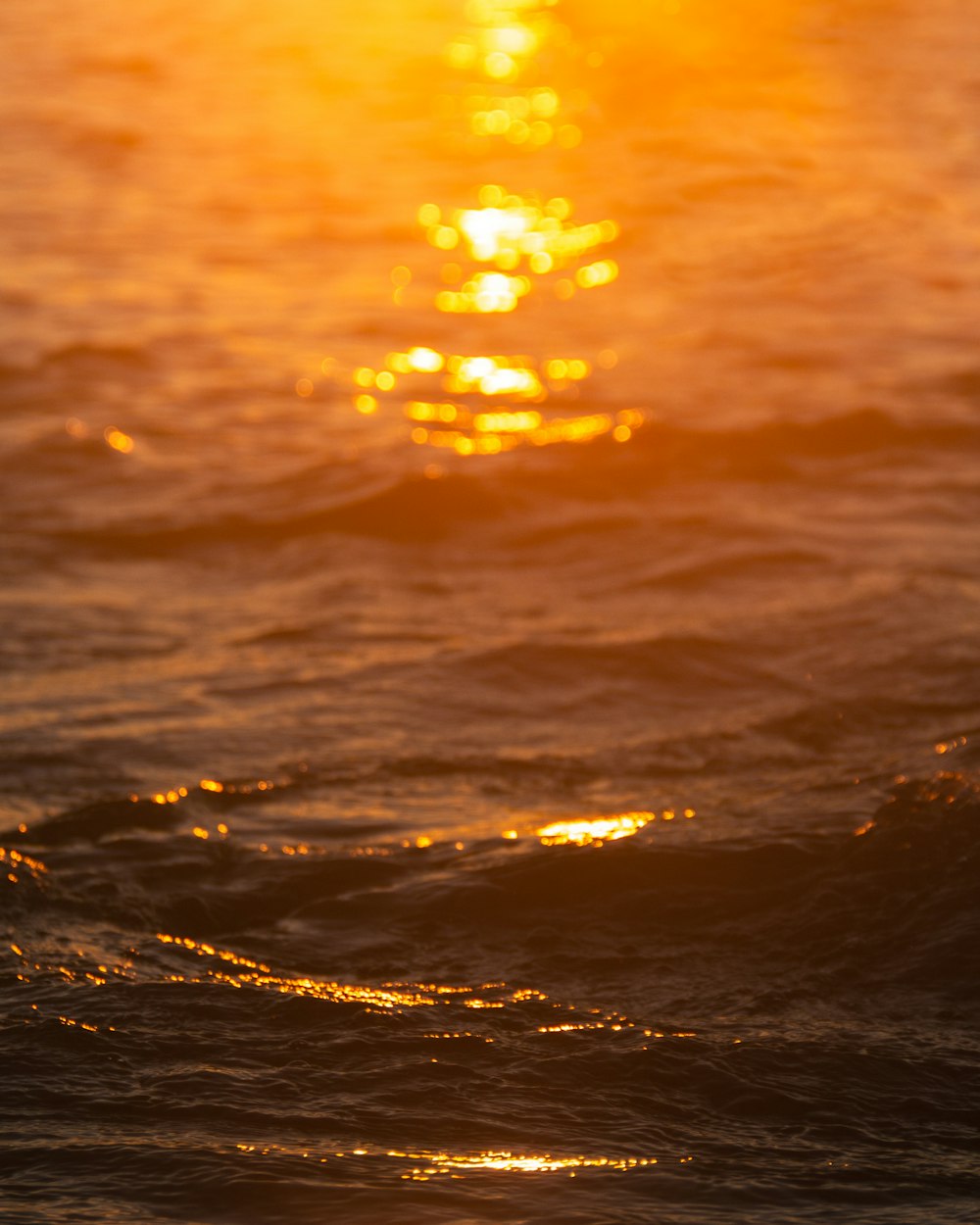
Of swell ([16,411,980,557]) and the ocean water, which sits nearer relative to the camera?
the ocean water

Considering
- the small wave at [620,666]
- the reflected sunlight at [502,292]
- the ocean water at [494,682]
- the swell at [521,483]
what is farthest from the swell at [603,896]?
the reflected sunlight at [502,292]

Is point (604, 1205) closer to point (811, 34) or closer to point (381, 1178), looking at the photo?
point (381, 1178)

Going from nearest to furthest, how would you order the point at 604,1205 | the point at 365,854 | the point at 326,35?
the point at 604,1205, the point at 365,854, the point at 326,35

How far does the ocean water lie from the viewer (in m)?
3.82

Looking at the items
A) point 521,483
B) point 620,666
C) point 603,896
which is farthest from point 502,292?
point 603,896

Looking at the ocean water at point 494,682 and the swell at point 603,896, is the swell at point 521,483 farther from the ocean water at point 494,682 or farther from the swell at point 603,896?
the swell at point 603,896

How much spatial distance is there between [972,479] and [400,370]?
3.65 meters

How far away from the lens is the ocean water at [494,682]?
3.82 meters

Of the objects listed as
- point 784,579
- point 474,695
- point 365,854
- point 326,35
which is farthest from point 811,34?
point 365,854

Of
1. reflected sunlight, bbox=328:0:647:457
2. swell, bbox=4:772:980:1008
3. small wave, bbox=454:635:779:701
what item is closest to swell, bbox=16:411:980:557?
reflected sunlight, bbox=328:0:647:457

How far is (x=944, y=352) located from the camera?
10.7m

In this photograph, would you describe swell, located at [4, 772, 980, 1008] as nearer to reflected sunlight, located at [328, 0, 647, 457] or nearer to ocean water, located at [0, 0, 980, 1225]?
ocean water, located at [0, 0, 980, 1225]

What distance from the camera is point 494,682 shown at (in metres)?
6.47

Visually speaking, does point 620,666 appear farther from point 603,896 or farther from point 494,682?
point 603,896
